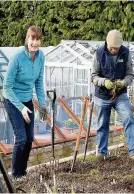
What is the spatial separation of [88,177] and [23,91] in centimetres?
96

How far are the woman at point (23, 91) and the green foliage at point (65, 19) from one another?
486 inches

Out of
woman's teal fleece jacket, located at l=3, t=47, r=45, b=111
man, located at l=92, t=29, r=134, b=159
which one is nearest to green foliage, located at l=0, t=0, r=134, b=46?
man, located at l=92, t=29, r=134, b=159

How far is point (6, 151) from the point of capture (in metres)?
6.61

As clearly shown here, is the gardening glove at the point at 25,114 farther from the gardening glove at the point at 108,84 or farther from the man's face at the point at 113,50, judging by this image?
the man's face at the point at 113,50

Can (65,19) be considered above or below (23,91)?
below

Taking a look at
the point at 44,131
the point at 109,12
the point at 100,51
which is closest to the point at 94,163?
the point at 100,51

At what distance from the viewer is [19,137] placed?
14.4 feet

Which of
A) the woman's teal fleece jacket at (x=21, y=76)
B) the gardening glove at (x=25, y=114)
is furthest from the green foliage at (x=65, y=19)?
the gardening glove at (x=25, y=114)

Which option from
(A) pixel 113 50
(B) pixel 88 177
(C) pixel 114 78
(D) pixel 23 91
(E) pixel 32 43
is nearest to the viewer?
(B) pixel 88 177

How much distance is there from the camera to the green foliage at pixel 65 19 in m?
Answer: 16.8

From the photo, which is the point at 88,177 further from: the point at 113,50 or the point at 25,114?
the point at 113,50

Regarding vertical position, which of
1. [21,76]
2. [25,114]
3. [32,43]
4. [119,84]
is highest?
[32,43]

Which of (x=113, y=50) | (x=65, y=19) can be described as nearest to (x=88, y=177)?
(x=113, y=50)

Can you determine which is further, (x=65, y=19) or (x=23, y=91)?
(x=65, y=19)
